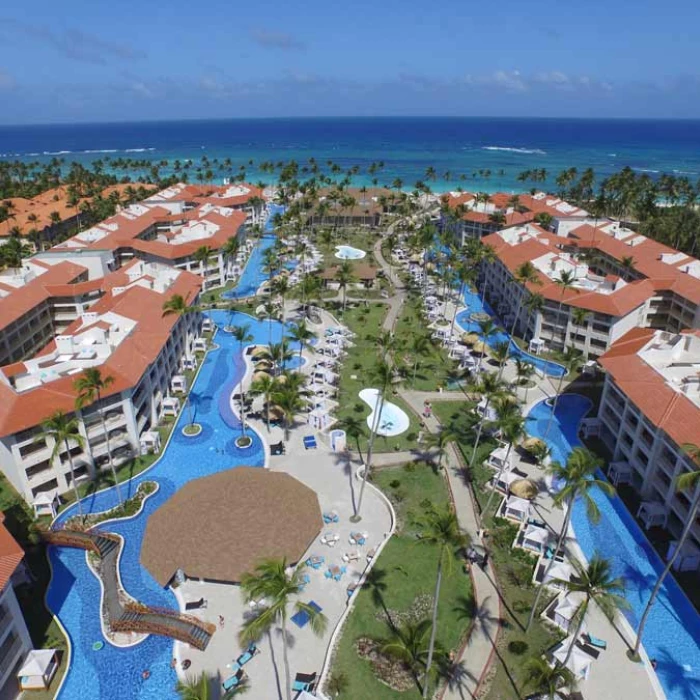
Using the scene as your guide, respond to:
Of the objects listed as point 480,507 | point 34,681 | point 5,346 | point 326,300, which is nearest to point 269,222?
point 326,300

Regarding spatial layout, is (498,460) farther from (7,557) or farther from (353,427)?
(7,557)

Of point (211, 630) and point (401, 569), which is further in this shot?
point (401, 569)

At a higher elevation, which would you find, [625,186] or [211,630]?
[625,186]

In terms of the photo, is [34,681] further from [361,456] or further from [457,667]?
[361,456]

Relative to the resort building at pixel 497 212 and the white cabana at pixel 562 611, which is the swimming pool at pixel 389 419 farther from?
the resort building at pixel 497 212

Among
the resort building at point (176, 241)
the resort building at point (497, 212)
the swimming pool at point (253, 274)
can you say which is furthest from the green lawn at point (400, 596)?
the resort building at point (497, 212)

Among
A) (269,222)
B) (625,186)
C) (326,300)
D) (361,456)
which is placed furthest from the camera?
(269,222)

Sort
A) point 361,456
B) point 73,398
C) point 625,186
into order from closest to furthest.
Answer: point 73,398 → point 361,456 → point 625,186
